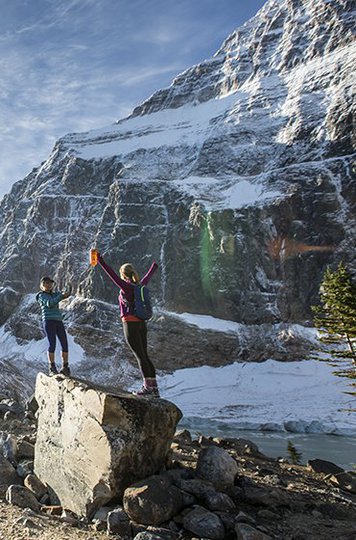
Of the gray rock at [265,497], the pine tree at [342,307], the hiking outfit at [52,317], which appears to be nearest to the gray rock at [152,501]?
the gray rock at [265,497]

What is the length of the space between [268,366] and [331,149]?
50.3 metres

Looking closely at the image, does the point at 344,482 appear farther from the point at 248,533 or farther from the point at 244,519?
the point at 248,533

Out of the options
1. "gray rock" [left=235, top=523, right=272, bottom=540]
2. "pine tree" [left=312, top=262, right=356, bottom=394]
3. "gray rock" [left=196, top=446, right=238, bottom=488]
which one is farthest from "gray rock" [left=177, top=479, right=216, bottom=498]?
"pine tree" [left=312, top=262, right=356, bottom=394]

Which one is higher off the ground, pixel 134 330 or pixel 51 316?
pixel 51 316

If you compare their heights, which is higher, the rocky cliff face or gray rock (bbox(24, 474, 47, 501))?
the rocky cliff face

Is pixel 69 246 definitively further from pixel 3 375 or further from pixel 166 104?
pixel 166 104

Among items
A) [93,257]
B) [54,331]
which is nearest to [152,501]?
[93,257]

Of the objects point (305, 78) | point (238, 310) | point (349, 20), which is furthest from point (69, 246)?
point (349, 20)

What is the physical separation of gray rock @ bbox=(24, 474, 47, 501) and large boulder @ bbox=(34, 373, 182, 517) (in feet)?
0.37

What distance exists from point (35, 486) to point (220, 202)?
336 feet

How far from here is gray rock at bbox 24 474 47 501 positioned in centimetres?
761

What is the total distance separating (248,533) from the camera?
5.86 m

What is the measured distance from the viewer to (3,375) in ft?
237

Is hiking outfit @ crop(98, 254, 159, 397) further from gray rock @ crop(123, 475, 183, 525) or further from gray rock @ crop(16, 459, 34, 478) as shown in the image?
gray rock @ crop(16, 459, 34, 478)
